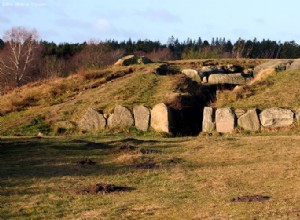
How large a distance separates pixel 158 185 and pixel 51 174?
3699 mm

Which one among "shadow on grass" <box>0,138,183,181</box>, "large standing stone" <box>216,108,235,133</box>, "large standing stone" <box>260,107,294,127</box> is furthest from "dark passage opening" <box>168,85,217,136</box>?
"shadow on grass" <box>0,138,183,181</box>

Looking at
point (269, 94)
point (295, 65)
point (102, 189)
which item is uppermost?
point (295, 65)

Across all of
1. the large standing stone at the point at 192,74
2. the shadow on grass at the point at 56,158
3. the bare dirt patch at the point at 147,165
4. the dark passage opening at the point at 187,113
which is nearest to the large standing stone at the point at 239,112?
the dark passage opening at the point at 187,113

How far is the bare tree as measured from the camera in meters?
66.1

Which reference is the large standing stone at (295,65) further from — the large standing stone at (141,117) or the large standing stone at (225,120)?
the large standing stone at (141,117)

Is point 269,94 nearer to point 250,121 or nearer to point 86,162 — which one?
point 250,121

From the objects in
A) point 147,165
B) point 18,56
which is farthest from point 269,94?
point 18,56

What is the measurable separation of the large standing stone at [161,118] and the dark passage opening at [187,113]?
0.38 m

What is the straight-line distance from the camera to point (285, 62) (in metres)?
35.2

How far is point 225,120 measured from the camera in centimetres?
2612

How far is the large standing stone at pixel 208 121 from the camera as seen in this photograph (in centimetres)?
2638

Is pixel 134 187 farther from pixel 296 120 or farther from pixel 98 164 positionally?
pixel 296 120

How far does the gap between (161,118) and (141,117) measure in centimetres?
129

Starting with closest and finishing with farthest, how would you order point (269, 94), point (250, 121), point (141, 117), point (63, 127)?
point (250, 121) → point (141, 117) → point (269, 94) → point (63, 127)
